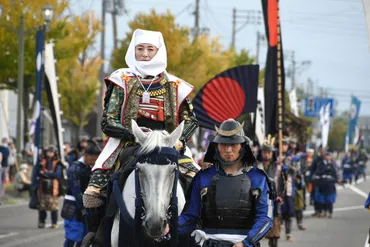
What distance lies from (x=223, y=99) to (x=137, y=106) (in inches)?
347

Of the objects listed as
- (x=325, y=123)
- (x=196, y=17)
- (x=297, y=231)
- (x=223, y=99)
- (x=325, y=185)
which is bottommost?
(x=297, y=231)

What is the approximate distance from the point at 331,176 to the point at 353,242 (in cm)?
866

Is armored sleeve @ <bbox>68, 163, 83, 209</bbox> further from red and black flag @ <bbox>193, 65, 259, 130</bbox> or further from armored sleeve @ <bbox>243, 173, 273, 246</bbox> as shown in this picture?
armored sleeve @ <bbox>243, 173, 273, 246</bbox>

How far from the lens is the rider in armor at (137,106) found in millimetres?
9250

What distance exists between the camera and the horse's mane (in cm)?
823

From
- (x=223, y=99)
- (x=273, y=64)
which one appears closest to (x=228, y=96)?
(x=223, y=99)

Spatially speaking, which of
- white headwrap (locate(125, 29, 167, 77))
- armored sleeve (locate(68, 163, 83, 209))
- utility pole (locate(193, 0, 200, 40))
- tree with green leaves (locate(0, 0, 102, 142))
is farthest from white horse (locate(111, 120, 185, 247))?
utility pole (locate(193, 0, 200, 40))

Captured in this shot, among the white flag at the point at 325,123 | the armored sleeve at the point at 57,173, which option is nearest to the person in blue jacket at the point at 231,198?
the armored sleeve at the point at 57,173

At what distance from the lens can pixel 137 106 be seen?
9367mm

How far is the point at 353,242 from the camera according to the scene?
19.0 meters

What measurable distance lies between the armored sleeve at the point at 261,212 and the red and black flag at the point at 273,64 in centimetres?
1056

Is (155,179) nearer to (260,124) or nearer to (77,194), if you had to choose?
(77,194)

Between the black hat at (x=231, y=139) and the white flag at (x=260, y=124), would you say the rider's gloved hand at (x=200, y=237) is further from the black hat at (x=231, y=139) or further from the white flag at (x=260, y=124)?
the white flag at (x=260, y=124)

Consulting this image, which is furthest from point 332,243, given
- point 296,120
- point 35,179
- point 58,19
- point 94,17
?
point 94,17
